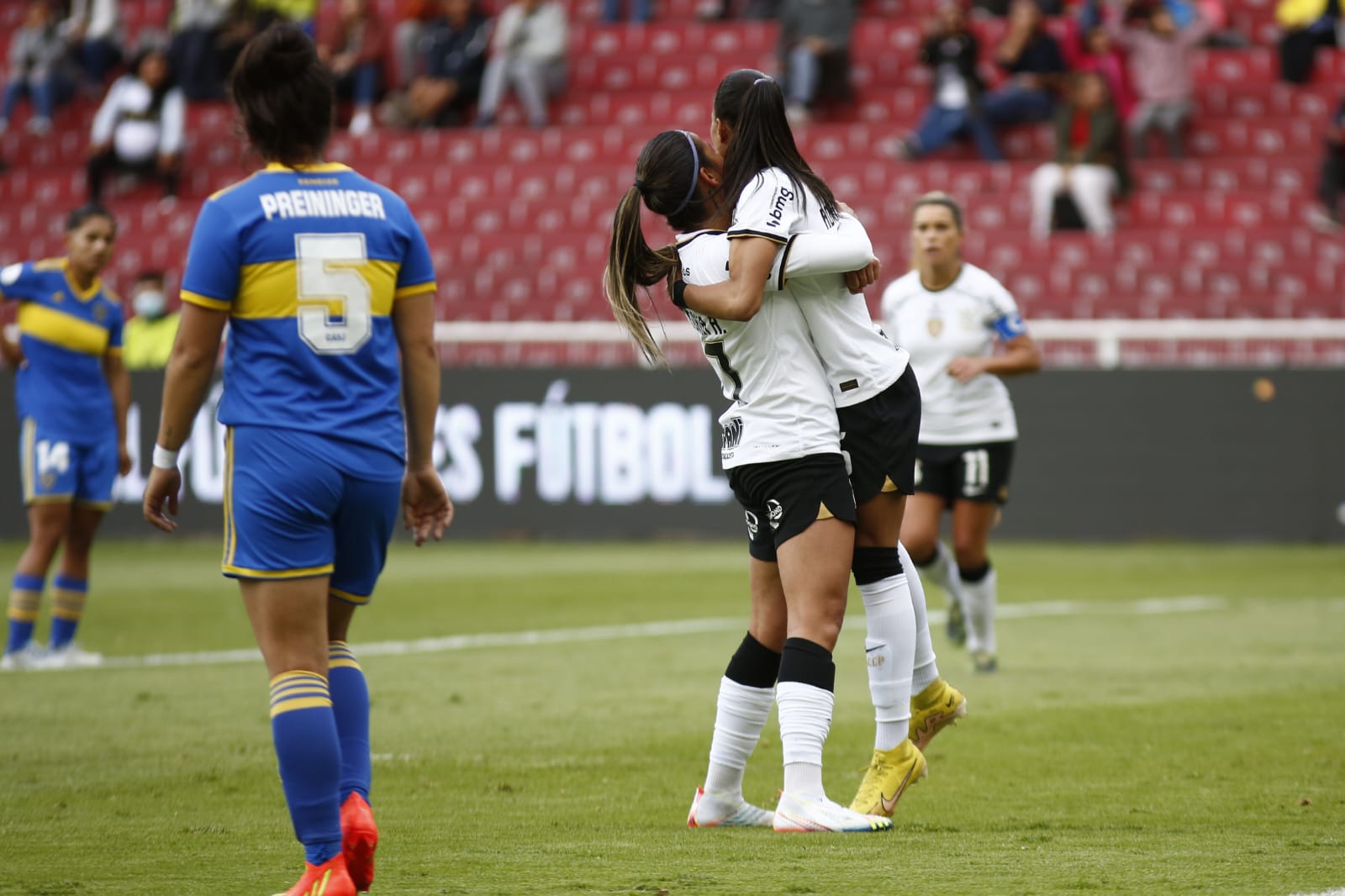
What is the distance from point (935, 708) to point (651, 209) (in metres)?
1.88

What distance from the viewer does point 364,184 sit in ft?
14.8

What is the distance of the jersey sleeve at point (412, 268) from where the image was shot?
179 inches

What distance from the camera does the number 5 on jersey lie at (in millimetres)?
4367

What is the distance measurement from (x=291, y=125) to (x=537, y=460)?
13.8 m

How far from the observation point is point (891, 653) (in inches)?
216

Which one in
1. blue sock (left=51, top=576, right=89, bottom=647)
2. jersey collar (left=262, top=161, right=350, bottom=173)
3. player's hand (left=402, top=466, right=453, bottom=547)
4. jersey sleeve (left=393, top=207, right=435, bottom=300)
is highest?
jersey collar (left=262, top=161, right=350, bottom=173)

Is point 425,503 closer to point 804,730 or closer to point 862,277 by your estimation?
point 804,730

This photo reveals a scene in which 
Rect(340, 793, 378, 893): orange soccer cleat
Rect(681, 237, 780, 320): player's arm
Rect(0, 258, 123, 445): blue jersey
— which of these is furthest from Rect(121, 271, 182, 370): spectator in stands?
Rect(340, 793, 378, 893): orange soccer cleat

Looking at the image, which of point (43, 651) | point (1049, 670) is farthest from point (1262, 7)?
point (43, 651)

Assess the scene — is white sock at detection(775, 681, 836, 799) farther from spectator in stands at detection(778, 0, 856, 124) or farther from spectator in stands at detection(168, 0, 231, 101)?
spectator in stands at detection(168, 0, 231, 101)

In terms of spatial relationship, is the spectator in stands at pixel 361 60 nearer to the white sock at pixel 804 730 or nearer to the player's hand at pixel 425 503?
the white sock at pixel 804 730

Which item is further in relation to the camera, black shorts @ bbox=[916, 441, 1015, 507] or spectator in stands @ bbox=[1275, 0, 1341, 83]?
spectator in stands @ bbox=[1275, 0, 1341, 83]

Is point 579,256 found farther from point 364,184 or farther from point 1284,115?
point 364,184

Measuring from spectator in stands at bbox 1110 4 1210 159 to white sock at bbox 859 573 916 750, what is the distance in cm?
1765
